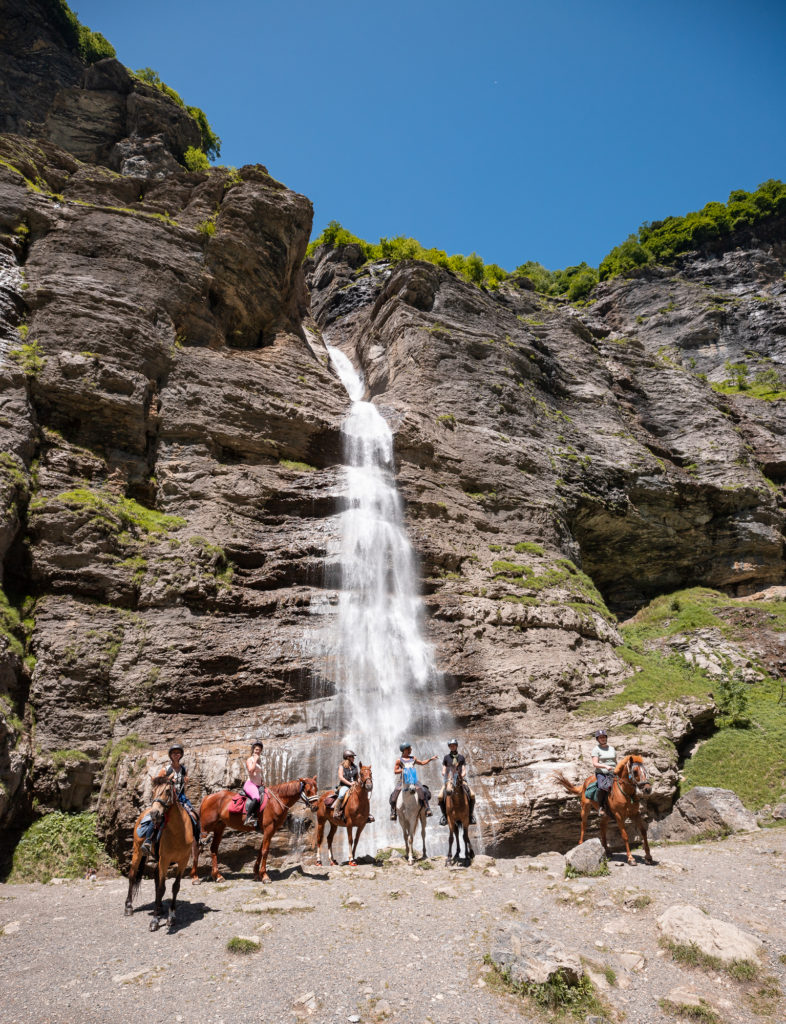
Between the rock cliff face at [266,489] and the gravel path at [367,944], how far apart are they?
400cm

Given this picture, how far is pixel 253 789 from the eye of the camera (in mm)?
10617

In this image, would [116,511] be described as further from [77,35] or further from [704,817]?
[77,35]

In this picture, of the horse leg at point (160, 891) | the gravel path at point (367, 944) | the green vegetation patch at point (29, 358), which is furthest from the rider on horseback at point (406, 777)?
the green vegetation patch at point (29, 358)

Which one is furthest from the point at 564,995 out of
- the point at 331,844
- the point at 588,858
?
the point at 331,844

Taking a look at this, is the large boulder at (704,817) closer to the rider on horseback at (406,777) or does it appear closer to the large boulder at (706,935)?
the rider on horseback at (406,777)

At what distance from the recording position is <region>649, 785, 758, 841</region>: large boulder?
1273 cm

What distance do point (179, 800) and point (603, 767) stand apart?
304 inches

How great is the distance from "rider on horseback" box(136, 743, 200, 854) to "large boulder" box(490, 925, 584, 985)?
4.73 m

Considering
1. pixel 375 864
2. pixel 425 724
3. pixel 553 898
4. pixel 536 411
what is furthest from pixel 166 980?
pixel 536 411

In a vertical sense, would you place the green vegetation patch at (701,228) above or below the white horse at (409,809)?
above

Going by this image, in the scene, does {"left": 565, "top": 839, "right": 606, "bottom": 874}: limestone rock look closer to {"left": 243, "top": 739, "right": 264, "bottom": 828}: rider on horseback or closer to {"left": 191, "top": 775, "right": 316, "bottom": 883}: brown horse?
{"left": 191, "top": 775, "right": 316, "bottom": 883}: brown horse

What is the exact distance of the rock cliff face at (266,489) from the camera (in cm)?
1448

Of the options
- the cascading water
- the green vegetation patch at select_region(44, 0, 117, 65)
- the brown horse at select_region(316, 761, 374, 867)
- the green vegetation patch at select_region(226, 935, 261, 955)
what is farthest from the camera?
the green vegetation patch at select_region(44, 0, 117, 65)

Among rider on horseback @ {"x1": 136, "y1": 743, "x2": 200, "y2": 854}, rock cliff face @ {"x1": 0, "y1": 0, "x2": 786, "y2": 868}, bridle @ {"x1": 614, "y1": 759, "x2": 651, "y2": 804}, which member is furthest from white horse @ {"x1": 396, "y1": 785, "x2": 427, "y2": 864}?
rider on horseback @ {"x1": 136, "y1": 743, "x2": 200, "y2": 854}
